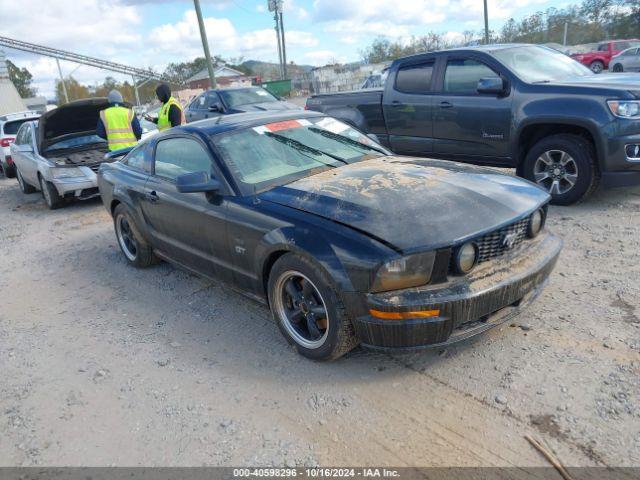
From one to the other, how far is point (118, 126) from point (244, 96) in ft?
16.5

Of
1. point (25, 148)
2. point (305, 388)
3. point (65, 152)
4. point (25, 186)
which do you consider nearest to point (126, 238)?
point (305, 388)

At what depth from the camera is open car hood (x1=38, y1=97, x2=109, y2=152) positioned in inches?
336

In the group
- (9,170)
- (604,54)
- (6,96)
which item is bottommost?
(9,170)

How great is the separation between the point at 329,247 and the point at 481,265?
92 centimetres

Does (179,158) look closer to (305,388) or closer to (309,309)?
(309,309)

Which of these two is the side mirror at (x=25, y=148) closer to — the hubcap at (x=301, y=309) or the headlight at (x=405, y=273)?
the hubcap at (x=301, y=309)

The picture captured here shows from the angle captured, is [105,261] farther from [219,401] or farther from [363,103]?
[363,103]

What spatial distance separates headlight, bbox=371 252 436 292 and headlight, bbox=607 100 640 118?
3679mm

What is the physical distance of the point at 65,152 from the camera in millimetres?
8977

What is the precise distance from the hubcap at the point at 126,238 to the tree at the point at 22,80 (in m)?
96.6

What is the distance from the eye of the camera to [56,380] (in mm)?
3387

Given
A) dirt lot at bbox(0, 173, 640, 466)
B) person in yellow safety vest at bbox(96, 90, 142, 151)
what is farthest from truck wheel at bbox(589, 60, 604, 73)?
dirt lot at bbox(0, 173, 640, 466)

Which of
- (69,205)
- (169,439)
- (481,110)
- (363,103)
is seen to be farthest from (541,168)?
(69,205)

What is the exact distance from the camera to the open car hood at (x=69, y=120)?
854 cm
